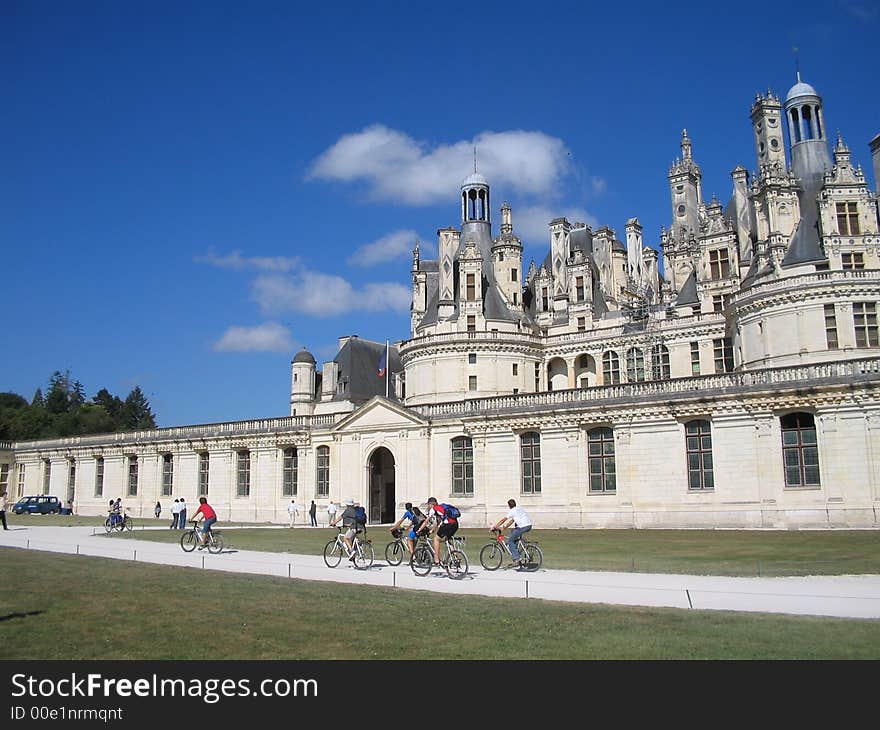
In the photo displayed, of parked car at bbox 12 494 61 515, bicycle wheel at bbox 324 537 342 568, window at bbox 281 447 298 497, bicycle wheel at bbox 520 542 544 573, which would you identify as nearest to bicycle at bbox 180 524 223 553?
bicycle wheel at bbox 324 537 342 568

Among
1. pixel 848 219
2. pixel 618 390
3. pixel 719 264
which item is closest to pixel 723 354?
pixel 719 264

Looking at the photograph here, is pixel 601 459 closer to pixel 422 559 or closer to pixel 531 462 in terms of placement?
pixel 531 462

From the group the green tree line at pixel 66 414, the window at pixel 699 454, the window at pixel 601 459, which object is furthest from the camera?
the green tree line at pixel 66 414

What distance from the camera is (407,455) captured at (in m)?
45.1

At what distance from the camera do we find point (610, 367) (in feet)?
177

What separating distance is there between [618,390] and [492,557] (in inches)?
788

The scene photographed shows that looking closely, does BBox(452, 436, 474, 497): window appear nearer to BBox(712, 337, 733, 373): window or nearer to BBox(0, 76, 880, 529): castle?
BBox(0, 76, 880, 529): castle

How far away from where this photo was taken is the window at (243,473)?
53062mm

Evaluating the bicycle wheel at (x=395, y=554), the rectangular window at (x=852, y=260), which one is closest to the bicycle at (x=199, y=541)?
the bicycle wheel at (x=395, y=554)

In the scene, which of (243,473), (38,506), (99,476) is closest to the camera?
(243,473)

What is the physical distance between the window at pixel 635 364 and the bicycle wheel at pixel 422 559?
35.7 m

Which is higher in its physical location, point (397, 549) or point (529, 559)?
point (397, 549)

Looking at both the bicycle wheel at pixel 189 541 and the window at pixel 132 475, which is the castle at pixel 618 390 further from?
the bicycle wheel at pixel 189 541

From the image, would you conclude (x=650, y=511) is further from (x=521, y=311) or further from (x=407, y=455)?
(x=521, y=311)
